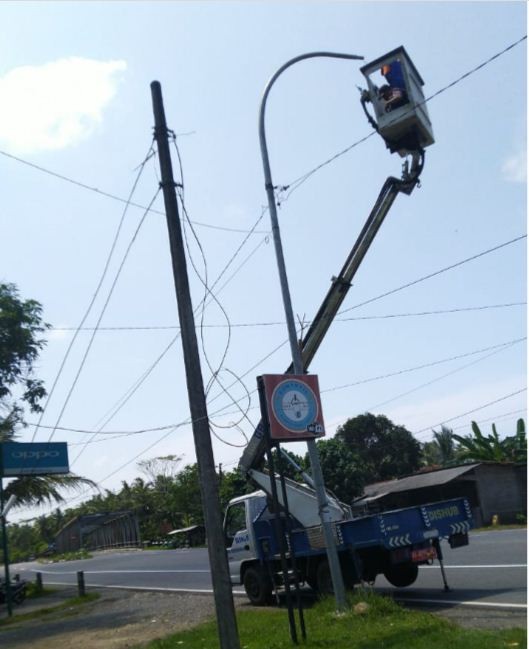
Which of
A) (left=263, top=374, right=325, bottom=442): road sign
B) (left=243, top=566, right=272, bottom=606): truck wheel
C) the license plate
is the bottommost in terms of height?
(left=243, top=566, right=272, bottom=606): truck wheel

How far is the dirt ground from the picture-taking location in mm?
10078

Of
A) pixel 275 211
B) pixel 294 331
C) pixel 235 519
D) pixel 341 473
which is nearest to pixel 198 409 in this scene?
pixel 294 331

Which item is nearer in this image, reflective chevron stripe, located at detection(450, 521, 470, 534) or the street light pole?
the street light pole

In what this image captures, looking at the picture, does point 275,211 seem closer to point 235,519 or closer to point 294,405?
point 294,405

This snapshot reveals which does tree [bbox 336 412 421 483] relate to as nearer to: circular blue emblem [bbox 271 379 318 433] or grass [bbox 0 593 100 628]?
grass [bbox 0 593 100 628]

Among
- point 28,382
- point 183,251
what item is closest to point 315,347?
point 183,251

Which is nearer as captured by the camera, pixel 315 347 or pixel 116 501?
pixel 315 347

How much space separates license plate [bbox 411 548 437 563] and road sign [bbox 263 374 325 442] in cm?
335

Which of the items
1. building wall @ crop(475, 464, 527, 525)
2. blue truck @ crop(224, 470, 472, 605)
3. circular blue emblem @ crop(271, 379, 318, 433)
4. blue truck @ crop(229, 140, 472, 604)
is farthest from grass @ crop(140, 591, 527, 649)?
building wall @ crop(475, 464, 527, 525)

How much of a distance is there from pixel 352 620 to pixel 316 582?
12.8 feet

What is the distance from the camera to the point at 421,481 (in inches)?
1531

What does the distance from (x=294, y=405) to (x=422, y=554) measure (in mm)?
4212

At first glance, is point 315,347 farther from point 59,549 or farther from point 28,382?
point 59,549

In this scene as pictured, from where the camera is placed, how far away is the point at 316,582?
A: 13.9 meters
